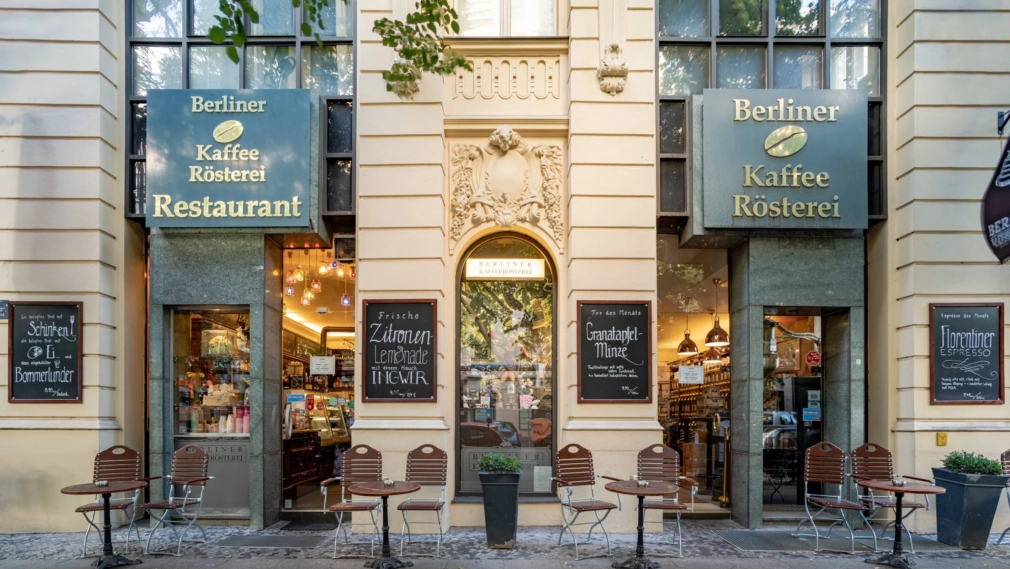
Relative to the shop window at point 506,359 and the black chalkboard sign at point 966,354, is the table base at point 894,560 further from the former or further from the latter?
the shop window at point 506,359

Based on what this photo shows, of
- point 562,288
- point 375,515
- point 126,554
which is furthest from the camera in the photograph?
point 562,288

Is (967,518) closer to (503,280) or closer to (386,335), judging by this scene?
(503,280)

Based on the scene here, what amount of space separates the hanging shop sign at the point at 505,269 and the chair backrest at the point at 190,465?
428 centimetres

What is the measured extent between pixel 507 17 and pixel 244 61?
387 centimetres

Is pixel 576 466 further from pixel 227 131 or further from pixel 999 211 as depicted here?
pixel 227 131

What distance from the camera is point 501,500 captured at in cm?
844

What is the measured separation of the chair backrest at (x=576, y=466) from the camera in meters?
8.76

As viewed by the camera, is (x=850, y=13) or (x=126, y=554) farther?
(x=850, y=13)

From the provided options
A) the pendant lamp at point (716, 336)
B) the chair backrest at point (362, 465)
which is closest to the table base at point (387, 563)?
the chair backrest at point (362, 465)

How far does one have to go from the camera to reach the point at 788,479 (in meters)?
10.5

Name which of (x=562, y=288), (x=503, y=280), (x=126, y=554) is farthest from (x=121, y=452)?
(x=562, y=288)

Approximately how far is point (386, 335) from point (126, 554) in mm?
3933

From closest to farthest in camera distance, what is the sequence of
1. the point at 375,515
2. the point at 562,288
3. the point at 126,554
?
the point at 126,554, the point at 375,515, the point at 562,288

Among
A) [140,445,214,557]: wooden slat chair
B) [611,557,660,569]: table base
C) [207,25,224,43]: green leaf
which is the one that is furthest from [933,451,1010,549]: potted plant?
[207,25,224,43]: green leaf
